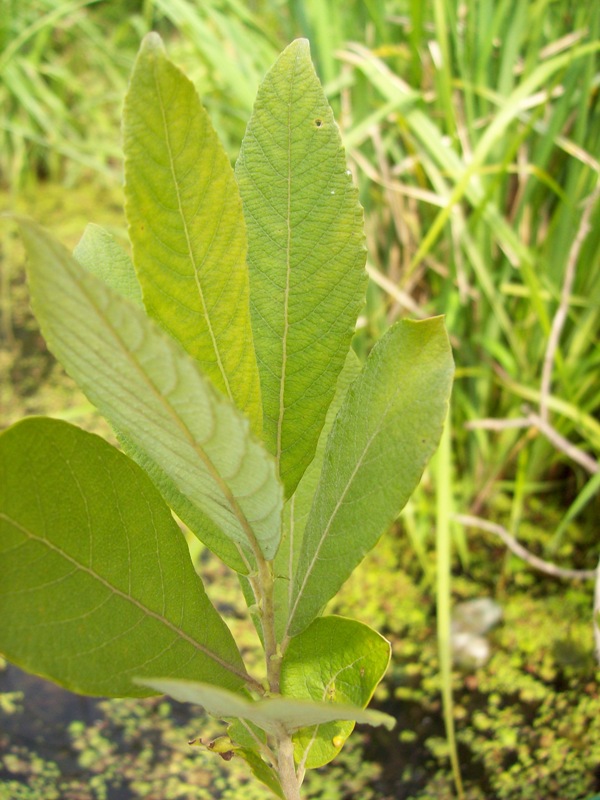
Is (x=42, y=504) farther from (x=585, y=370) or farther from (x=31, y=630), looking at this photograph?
(x=585, y=370)

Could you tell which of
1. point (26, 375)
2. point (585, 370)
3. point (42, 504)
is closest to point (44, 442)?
point (42, 504)

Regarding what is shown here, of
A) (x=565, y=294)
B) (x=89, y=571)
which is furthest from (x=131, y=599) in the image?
(x=565, y=294)

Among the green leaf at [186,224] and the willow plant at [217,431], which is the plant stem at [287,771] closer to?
the willow plant at [217,431]

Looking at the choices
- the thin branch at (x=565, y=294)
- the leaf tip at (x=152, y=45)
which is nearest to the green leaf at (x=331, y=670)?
the leaf tip at (x=152, y=45)

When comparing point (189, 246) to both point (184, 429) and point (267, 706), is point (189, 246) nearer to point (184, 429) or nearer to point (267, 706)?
point (184, 429)

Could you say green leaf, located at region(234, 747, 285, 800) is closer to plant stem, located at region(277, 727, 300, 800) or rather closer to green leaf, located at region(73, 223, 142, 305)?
plant stem, located at region(277, 727, 300, 800)
